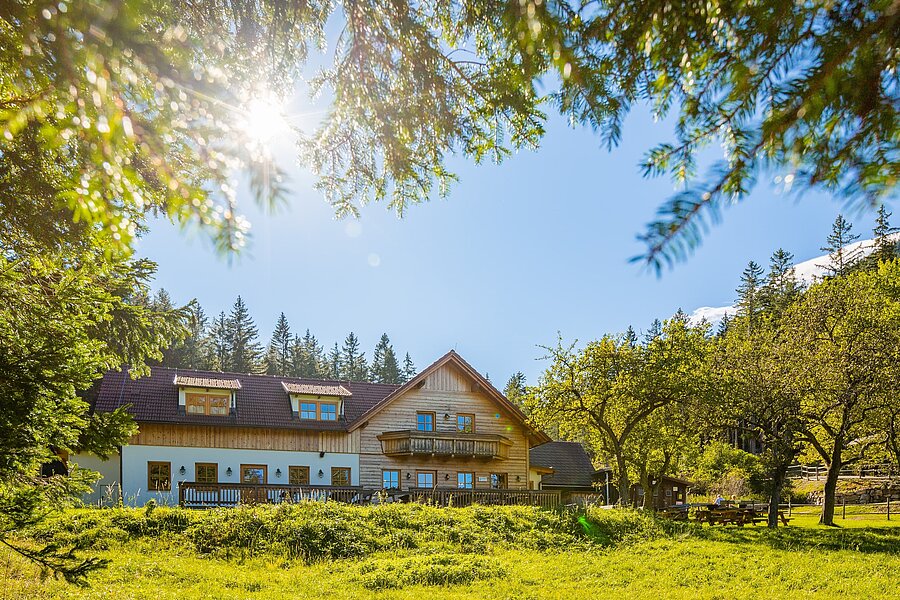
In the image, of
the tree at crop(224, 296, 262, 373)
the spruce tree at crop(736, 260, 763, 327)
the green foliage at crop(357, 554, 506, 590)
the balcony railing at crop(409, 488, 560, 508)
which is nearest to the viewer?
the green foliage at crop(357, 554, 506, 590)

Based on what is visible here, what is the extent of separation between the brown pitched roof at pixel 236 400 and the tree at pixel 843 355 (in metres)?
17.9

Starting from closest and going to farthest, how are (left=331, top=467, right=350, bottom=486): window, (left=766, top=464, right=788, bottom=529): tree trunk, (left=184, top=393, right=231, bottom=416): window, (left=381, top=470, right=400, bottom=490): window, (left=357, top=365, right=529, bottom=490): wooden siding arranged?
(left=766, top=464, right=788, bottom=529): tree trunk < (left=184, top=393, right=231, bottom=416): window < (left=331, top=467, right=350, bottom=486): window < (left=381, top=470, right=400, bottom=490): window < (left=357, top=365, right=529, bottom=490): wooden siding

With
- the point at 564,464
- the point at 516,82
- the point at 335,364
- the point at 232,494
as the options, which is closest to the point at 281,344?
the point at 335,364

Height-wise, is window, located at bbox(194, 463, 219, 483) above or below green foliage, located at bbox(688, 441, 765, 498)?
above

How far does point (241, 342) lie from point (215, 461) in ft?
153

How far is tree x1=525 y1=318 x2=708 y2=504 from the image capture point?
19.7 metres

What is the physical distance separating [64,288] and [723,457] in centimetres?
4150

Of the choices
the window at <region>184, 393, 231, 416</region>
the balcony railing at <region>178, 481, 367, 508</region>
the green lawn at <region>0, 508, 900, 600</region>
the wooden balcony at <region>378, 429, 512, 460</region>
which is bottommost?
the green lawn at <region>0, 508, 900, 600</region>

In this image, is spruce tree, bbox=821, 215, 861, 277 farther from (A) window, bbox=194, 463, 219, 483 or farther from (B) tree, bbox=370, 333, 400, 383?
(B) tree, bbox=370, 333, 400, 383

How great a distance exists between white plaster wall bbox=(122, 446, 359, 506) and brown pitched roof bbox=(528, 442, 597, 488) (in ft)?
41.3

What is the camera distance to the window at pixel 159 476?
2369 centimetres

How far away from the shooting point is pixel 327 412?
2778 centimetres

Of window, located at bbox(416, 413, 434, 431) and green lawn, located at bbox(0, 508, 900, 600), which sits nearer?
green lawn, located at bbox(0, 508, 900, 600)

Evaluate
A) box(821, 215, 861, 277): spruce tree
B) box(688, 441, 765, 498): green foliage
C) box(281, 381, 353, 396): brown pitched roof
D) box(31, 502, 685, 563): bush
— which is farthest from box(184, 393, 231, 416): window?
box(688, 441, 765, 498): green foliage
